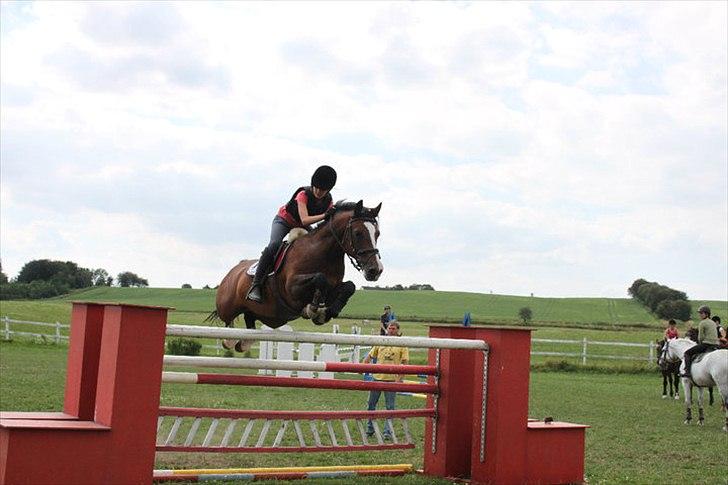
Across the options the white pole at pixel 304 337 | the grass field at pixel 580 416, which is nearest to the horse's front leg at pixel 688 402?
the grass field at pixel 580 416

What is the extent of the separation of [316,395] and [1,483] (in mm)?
12996

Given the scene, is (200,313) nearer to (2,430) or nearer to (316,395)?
Answer: (316,395)

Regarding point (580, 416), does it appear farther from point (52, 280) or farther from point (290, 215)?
point (52, 280)

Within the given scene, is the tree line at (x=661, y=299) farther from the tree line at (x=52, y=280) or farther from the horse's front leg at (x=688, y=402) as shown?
the tree line at (x=52, y=280)

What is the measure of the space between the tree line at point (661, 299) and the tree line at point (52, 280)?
45239 mm

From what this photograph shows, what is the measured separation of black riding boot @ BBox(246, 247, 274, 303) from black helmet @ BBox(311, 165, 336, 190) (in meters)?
0.74

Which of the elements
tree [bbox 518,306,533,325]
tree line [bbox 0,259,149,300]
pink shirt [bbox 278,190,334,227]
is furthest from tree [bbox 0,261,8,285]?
pink shirt [bbox 278,190,334,227]

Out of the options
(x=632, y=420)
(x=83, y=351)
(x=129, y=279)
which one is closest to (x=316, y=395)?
(x=632, y=420)

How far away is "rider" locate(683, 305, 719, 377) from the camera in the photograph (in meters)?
15.0

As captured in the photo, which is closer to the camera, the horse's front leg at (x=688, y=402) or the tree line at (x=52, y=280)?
the horse's front leg at (x=688, y=402)

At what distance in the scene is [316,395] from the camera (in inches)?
703

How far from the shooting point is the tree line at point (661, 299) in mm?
54688

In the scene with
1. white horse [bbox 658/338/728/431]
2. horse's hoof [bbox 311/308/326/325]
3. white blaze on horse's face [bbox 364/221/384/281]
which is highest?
white blaze on horse's face [bbox 364/221/384/281]

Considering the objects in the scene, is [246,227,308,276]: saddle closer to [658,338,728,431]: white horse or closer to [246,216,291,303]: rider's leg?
[246,216,291,303]: rider's leg
